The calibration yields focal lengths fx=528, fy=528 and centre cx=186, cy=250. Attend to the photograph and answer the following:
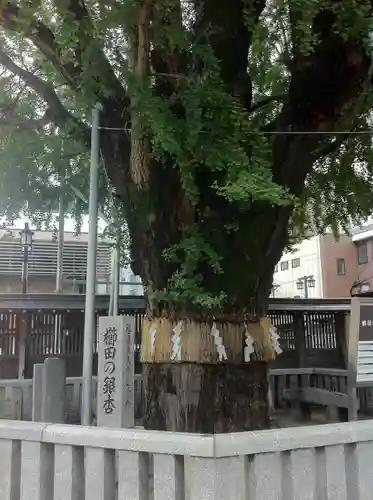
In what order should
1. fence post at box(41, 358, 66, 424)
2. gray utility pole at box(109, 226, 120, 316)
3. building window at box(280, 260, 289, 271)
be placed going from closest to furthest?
fence post at box(41, 358, 66, 424)
gray utility pole at box(109, 226, 120, 316)
building window at box(280, 260, 289, 271)

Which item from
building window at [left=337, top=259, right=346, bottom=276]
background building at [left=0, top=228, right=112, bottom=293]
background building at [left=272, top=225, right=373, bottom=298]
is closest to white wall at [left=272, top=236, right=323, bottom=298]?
background building at [left=272, top=225, right=373, bottom=298]

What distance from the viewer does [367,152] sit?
927cm

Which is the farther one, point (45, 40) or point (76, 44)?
point (45, 40)

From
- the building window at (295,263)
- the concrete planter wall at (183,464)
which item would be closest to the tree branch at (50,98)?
the concrete planter wall at (183,464)

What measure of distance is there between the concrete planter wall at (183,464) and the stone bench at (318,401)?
5.91m

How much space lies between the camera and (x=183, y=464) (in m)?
2.79

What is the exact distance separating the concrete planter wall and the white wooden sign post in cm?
237

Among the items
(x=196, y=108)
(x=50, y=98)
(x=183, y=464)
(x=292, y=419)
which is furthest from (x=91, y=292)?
(x=292, y=419)

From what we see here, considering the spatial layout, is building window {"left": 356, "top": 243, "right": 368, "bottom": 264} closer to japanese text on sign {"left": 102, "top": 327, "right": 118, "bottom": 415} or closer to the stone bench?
the stone bench

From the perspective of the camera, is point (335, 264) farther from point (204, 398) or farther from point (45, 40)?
point (45, 40)

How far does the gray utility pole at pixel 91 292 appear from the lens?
5754 mm

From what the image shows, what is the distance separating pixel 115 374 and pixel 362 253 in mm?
26741

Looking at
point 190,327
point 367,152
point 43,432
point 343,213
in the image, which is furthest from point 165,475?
point 343,213

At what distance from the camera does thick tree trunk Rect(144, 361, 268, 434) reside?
577 cm
